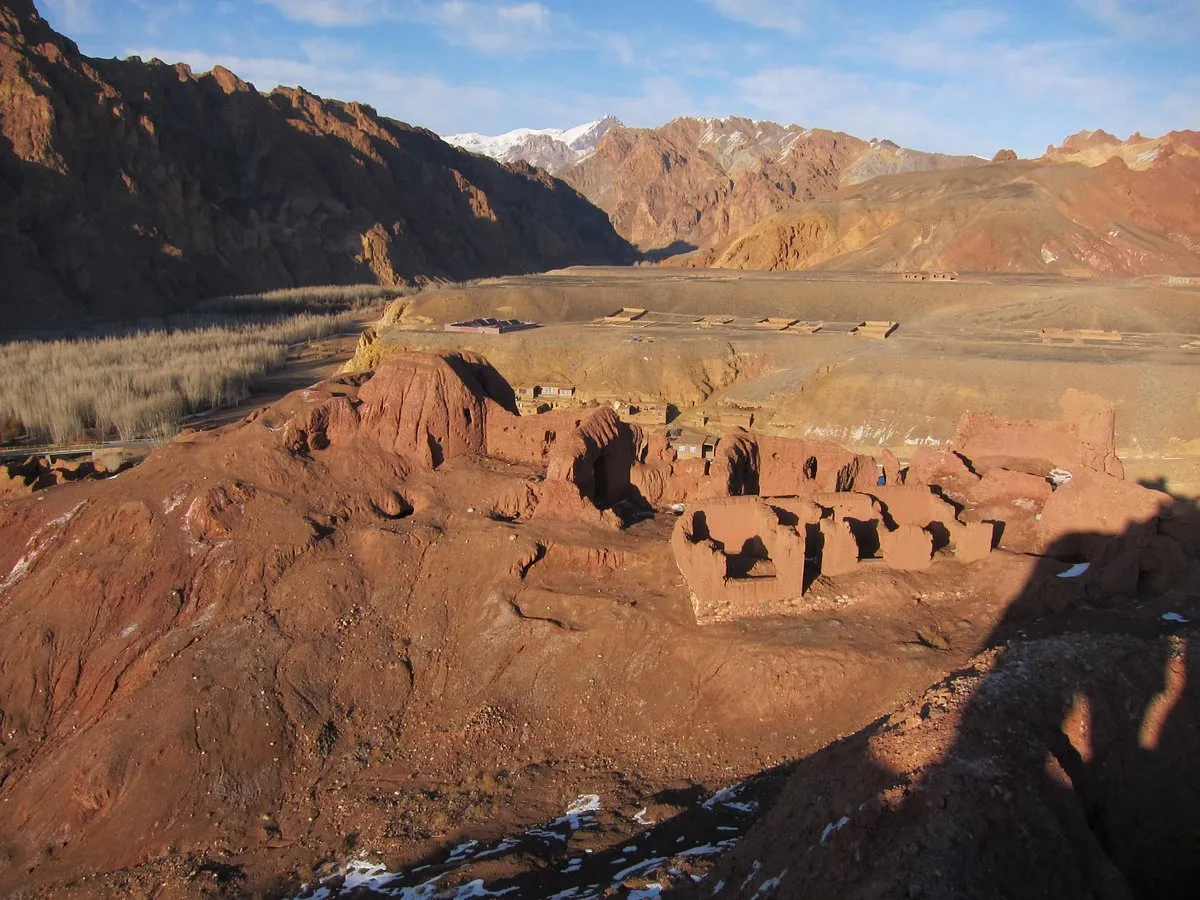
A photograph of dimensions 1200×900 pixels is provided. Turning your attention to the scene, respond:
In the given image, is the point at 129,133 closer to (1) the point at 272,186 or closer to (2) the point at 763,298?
(1) the point at 272,186

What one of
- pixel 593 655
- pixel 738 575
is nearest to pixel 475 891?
pixel 593 655

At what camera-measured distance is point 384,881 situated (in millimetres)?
9094

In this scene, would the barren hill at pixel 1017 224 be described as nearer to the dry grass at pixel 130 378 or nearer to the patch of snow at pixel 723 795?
the dry grass at pixel 130 378

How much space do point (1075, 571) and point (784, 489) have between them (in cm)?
569

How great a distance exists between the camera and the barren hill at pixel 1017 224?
60938 millimetres

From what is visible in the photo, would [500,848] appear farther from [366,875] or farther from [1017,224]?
[1017,224]

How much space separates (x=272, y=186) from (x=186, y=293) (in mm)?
20624

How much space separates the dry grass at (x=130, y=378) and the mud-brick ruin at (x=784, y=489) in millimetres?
Answer: 21479

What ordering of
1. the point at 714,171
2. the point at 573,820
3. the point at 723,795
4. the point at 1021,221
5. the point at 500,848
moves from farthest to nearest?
the point at 714,171 < the point at 1021,221 < the point at 573,820 < the point at 723,795 < the point at 500,848

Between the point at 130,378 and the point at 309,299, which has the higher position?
the point at 309,299

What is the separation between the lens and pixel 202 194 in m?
76.8

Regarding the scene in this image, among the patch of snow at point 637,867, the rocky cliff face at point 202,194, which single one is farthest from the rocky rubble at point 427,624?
the rocky cliff face at point 202,194

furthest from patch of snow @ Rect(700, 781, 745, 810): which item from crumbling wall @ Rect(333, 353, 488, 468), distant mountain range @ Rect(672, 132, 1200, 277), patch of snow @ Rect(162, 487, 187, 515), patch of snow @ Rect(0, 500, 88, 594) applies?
distant mountain range @ Rect(672, 132, 1200, 277)

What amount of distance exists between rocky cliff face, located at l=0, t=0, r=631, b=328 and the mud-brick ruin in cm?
5532
